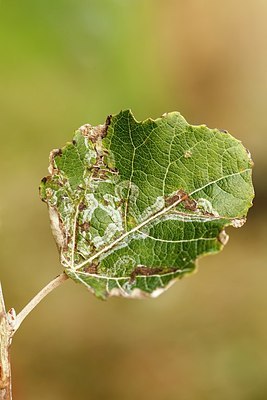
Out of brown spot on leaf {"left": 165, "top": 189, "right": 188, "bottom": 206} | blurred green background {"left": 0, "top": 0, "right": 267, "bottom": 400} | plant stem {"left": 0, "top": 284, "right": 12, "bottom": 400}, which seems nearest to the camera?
plant stem {"left": 0, "top": 284, "right": 12, "bottom": 400}

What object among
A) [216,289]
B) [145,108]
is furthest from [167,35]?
[216,289]

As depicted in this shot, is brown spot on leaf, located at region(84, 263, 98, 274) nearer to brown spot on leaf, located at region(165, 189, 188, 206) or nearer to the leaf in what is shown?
the leaf

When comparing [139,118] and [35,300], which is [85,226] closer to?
[35,300]

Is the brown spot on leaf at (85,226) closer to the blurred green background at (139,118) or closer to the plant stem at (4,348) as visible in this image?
the plant stem at (4,348)

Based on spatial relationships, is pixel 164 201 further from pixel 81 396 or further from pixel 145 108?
pixel 145 108

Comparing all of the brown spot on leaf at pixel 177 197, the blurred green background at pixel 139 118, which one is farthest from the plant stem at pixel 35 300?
the blurred green background at pixel 139 118

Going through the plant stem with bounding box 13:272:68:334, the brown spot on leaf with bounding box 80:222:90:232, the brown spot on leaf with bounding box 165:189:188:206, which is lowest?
the plant stem with bounding box 13:272:68:334

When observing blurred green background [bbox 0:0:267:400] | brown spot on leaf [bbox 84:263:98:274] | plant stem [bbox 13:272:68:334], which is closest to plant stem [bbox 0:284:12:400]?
plant stem [bbox 13:272:68:334]
